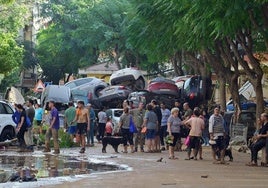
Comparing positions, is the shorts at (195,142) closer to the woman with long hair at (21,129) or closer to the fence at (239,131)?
the woman with long hair at (21,129)

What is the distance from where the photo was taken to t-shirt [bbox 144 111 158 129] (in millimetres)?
24750

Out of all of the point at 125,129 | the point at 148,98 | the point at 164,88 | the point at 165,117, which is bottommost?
the point at 125,129

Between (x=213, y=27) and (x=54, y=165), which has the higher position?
(x=213, y=27)

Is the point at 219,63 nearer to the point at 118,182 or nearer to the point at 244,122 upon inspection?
the point at 244,122

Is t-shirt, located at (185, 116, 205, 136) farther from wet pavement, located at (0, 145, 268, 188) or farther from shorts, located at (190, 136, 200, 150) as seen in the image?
wet pavement, located at (0, 145, 268, 188)

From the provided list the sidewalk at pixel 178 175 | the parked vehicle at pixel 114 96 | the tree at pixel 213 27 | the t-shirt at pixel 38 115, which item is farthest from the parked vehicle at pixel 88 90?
the sidewalk at pixel 178 175

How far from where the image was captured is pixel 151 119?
2488 centimetres

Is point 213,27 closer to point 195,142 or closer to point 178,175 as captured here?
point 195,142

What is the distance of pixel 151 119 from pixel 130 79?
62.0 ft

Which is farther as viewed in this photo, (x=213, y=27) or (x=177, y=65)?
(x=177, y=65)

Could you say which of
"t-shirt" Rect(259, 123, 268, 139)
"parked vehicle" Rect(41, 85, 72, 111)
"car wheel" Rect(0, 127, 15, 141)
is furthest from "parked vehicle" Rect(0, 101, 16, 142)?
"parked vehicle" Rect(41, 85, 72, 111)

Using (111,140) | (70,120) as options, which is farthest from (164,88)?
(111,140)

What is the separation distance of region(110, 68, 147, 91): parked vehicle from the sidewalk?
21.2 meters

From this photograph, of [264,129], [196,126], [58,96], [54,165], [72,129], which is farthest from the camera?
[58,96]
